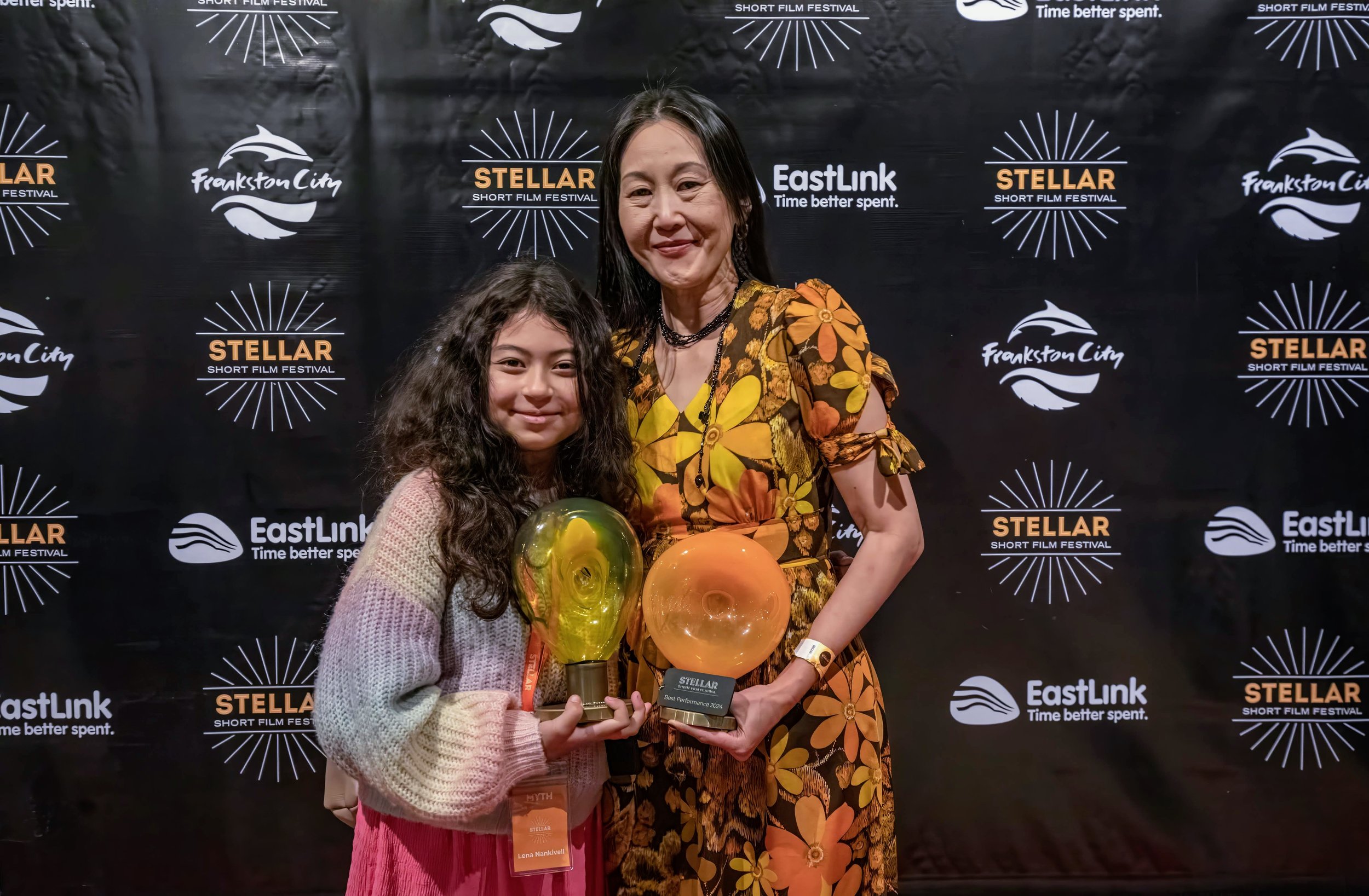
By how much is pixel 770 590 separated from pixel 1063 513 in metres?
1.69

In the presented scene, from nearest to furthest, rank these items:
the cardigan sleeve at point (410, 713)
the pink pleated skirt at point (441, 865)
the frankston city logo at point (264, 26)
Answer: the cardigan sleeve at point (410, 713), the pink pleated skirt at point (441, 865), the frankston city logo at point (264, 26)

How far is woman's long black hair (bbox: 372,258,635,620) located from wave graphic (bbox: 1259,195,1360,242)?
2279mm

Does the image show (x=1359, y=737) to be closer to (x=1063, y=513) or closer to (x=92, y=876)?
(x=1063, y=513)

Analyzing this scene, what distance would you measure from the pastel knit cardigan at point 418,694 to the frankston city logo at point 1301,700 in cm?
241

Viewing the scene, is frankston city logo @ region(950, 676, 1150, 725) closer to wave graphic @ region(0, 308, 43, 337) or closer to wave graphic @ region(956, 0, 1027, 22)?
wave graphic @ region(956, 0, 1027, 22)

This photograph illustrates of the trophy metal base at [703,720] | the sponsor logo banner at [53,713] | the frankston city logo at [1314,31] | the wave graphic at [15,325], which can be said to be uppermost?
the frankston city logo at [1314,31]

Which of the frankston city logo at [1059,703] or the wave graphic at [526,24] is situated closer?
the wave graphic at [526,24]

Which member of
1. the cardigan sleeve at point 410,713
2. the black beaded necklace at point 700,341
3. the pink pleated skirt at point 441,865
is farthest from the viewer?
the black beaded necklace at point 700,341

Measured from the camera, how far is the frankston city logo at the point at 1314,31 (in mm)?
2619

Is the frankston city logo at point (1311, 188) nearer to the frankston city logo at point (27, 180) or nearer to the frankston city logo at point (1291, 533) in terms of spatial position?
the frankston city logo at point (1291, 533)

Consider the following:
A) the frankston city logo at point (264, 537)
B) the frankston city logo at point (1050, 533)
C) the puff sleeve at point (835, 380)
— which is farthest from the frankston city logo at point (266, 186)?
the frankston city logo at point (1050, 533)

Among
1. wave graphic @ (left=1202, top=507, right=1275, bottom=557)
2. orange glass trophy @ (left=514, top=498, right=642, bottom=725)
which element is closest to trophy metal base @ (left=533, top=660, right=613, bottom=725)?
orange glass trophy @ (left=514, top=498, right=642, bottom=725)

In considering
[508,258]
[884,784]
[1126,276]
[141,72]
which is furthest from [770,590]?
[141,72]

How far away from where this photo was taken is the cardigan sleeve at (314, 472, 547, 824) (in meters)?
1.27
